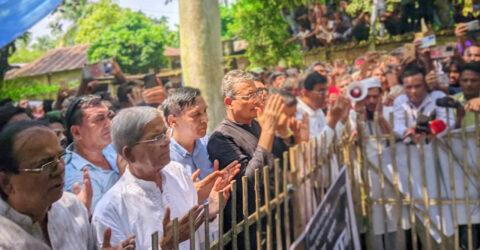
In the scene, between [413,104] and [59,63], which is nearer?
[413,104]

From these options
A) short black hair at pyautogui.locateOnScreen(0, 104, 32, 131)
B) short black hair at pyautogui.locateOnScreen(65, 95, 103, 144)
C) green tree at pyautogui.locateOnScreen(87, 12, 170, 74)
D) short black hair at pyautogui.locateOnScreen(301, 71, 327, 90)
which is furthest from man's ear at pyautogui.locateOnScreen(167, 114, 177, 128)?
green tree at pyautogui.locateOnScreen(87, 12, 170, 74)

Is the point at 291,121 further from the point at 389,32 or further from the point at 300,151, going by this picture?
the point at 389,32

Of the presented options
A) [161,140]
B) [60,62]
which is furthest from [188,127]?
[60,62]

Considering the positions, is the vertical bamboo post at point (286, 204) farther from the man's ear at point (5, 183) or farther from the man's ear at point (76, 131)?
the man's ear at point (5, 183)

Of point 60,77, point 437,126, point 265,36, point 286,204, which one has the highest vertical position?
point 265,36

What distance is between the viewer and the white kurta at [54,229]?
158 centimetres

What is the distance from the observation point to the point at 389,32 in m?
12.4

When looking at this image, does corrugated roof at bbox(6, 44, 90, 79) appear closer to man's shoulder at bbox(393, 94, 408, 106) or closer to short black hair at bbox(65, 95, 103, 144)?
man's shoulder at bbox(393, 94, 408, 106)

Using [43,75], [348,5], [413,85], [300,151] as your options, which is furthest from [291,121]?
[43,75]

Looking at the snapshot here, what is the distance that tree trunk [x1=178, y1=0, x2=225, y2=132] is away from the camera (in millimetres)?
2055

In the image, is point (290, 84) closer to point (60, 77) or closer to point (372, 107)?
point (372, 107)

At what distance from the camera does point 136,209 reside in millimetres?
1901

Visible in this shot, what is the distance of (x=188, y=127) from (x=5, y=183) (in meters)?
0.62

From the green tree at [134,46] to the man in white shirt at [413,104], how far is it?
1043 inches
